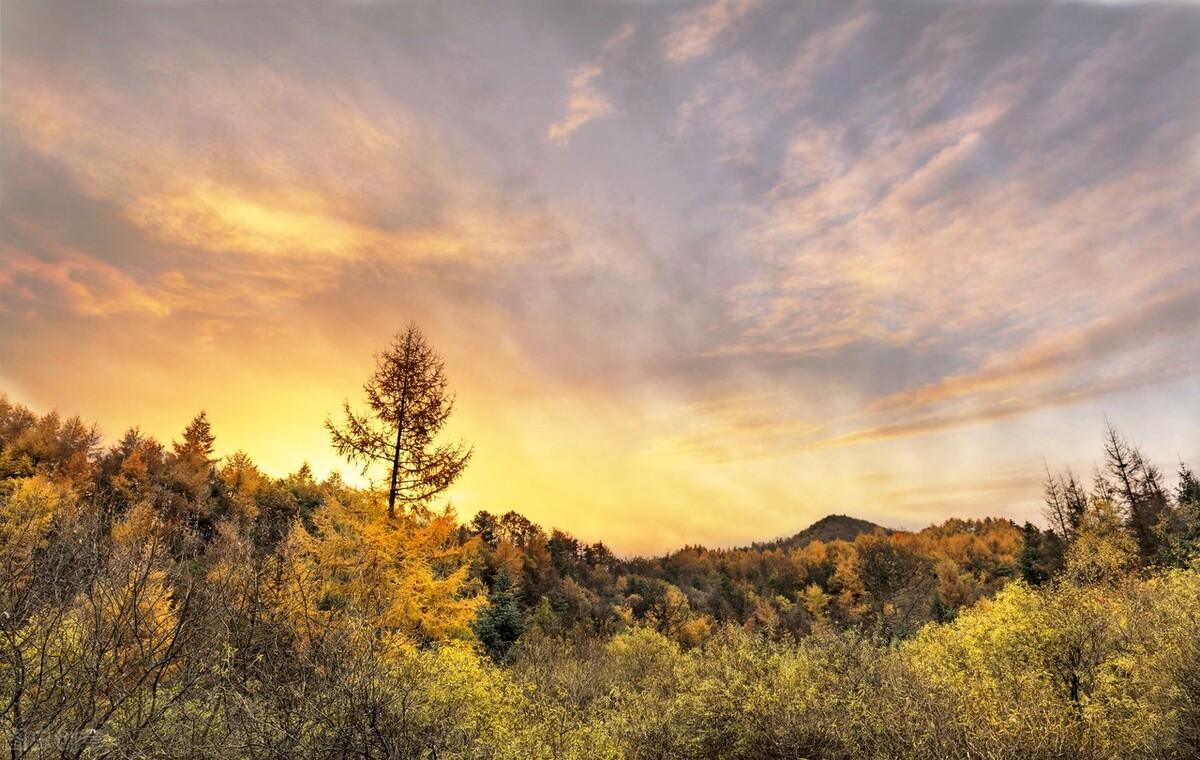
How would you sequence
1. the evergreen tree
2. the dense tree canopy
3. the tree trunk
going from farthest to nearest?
the evergreen tree
the tree trunk
the dense tree canopy

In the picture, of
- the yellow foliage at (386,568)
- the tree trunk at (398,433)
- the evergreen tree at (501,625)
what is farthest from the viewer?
the evergreen tree at (501,625)

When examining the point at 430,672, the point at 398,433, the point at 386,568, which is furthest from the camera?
the point at 398,433

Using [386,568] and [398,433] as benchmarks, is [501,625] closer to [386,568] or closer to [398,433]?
[398,433]

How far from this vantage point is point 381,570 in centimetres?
1573

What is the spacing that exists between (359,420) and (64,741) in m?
12.4

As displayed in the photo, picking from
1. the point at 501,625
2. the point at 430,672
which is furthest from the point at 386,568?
the point at 501,625

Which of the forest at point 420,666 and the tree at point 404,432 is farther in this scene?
the tree at point 404,432

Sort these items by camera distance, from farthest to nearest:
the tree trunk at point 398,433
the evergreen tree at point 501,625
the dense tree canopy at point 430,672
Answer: the evergreen tree at point 501,625 → the tree trunk at point 398,433 → the dense tree canopy at point 430,672

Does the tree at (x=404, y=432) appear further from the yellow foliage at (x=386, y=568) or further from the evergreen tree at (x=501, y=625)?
the evergreen tree at (x=501, y=625)

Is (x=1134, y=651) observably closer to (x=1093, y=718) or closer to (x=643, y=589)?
(x=1093, y=718)

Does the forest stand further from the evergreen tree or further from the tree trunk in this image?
the evergreen tree

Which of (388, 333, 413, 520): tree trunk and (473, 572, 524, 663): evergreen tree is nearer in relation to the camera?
(388, 333, 413, 520): tree trunk

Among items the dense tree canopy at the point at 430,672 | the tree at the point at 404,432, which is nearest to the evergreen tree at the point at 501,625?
the dense tree canopy at the point at 430,672

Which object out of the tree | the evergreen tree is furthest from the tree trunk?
the evergreen tree
